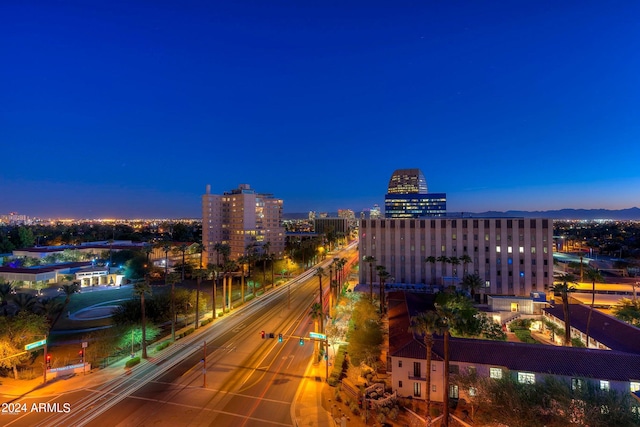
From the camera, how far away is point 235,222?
135 metres

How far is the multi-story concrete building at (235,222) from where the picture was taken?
131 metres

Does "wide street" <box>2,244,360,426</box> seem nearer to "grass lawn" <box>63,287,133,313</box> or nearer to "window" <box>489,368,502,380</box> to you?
"window" <box>489,368,502,380</box>

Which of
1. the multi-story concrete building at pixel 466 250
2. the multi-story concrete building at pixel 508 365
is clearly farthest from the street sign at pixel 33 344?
the multi-story concrete building at pixel 466 250

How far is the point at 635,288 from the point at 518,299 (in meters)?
30.1

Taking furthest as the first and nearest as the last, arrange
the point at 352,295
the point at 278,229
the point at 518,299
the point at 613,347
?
the point at 278,229 < the point at 352,295 < the point at 518,299 < the point at 613,347

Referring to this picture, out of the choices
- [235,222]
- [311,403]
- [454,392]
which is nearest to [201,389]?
[311,403]

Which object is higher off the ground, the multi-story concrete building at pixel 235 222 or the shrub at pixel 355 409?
the multi-story concrete building at pixel 235 222

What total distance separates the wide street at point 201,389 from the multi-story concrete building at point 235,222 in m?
80.2

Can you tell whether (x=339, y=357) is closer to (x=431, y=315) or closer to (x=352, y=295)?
(x=431, y=315)

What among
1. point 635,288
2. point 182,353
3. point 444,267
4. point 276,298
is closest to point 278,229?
point 276,298

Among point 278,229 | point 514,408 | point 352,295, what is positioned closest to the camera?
point 514,408

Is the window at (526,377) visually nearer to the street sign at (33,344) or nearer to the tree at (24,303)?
the street sign at (33,344)

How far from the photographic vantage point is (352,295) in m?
71.7

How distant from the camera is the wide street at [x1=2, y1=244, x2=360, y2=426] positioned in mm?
28891
